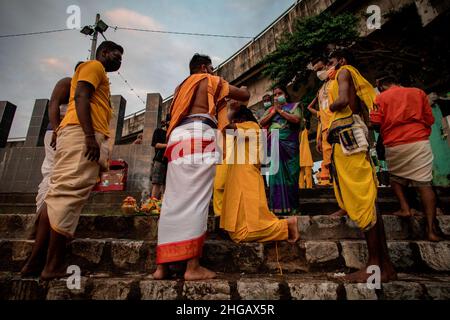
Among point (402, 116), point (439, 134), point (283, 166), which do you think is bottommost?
point (283, 166)

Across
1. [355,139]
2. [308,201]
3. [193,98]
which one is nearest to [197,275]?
[193,98]

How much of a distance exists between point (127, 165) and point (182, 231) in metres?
6.36

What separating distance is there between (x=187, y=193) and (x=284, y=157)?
7.15ft

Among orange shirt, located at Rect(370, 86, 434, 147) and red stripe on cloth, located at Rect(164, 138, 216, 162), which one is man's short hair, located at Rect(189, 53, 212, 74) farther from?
orange shirt, located at Rect(370, 86, 434, 147)

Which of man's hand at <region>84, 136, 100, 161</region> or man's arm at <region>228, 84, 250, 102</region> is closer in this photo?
man's hand at <region>84, 136, 100, 161</region>

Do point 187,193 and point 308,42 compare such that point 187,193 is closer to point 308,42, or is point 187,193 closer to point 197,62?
point 197,62

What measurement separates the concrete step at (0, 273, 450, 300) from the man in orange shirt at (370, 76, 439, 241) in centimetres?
130

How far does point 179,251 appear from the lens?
5.88ft

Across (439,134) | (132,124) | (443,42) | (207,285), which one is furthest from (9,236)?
(132,124)

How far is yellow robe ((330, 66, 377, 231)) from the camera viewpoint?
192cm

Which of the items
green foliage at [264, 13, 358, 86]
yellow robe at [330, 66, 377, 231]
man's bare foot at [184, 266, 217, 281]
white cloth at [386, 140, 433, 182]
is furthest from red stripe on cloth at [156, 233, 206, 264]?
green foliage at [264, 13, 358, 86]

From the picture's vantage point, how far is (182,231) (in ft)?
5.99

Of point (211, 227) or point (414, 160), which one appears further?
point (414, 160)

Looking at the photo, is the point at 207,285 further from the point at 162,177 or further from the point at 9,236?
the point at 162,177
